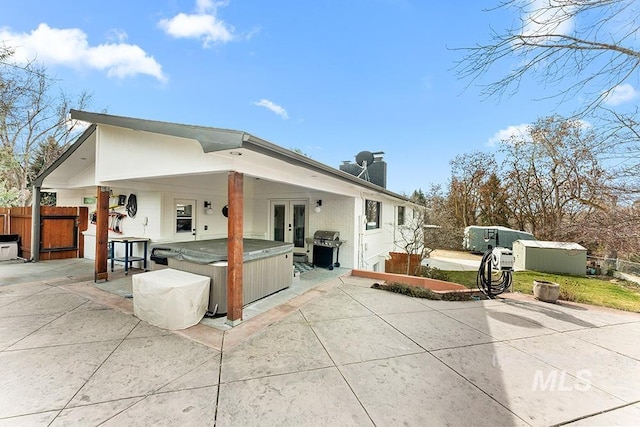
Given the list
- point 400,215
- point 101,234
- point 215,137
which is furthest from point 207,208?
point 400,215

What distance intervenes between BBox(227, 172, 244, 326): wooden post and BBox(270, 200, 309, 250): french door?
4.88 metres

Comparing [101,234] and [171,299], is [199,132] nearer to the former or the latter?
[171,299]

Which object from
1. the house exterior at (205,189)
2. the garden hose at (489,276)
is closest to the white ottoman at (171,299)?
the house exterior at (205,189)

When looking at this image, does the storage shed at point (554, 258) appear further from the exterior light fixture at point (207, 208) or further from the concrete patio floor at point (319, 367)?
the exterior light fixture at point (207, 208)

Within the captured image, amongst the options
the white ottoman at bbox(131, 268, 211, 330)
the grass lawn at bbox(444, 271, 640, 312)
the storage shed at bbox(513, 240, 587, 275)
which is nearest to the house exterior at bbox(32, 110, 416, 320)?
the white ottoman at bbox(131, 268, 211, 330)

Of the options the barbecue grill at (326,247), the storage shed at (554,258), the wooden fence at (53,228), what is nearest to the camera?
the barbecue grill at (326,247)

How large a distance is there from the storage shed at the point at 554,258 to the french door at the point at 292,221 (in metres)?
10.5

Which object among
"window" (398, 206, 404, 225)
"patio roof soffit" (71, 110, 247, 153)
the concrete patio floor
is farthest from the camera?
"window" (398, 206, 404, 225)

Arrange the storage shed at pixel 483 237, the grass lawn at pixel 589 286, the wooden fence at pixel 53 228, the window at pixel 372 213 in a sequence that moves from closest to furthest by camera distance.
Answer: the grass lawn at pixel 589 286 < the wooden fence at pixel 53 228 < the window at pixel 372 213 < the storage shed at pixel 483 237

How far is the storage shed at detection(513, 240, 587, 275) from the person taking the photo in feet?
36.8

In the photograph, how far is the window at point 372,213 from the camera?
31.5 ft

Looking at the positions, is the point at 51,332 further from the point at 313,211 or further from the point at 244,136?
the point at 313,211

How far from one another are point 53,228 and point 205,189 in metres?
5.64

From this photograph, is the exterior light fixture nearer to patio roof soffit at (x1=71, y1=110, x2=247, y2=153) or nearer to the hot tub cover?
the hot tub cover
